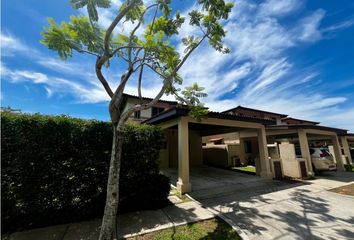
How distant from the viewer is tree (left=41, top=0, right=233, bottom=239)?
391 centimetres

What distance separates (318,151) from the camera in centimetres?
1166

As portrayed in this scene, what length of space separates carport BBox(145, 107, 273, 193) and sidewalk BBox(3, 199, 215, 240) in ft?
6.64

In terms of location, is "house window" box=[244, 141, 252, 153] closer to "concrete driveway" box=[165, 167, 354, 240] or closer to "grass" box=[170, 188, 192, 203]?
"concrete driveway" box=[165, 167, 354, 240]

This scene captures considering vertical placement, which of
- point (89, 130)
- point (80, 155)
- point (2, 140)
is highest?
point (89, 130)

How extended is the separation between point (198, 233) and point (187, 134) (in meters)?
4.18

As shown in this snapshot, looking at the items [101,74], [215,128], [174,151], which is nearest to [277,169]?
[215,128]

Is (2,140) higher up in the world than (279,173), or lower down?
higher up

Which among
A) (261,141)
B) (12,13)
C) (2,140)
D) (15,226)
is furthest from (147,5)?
(261,141)

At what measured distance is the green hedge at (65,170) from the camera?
13.2 feet

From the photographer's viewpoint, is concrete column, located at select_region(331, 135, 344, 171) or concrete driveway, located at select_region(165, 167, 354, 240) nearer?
concrete driveway, located at select_region(165, 167, 354, 240)

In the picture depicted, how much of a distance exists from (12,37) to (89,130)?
3146mm

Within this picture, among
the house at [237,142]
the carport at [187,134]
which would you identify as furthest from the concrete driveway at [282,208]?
the house at [237,142]

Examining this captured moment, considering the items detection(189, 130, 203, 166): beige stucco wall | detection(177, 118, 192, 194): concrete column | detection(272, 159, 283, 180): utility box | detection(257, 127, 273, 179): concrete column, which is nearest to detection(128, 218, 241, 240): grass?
detection(177, 118, 192, 194): concrete column

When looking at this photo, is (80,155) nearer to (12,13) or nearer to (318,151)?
(12,13)
